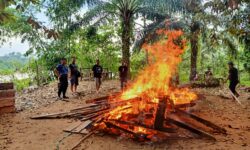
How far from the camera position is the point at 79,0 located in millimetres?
18500

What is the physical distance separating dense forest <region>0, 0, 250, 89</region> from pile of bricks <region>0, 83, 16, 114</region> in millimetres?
3346

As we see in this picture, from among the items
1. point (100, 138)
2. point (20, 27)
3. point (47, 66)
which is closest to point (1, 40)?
point (20, 27)

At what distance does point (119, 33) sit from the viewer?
24703 mm

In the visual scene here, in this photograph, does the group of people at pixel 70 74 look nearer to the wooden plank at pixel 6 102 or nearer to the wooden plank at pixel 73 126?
the wooden plank at pixel 6 102

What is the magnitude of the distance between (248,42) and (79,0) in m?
9.38

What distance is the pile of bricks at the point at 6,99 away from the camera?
11602mm

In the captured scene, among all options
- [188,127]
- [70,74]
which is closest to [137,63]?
[70,74]

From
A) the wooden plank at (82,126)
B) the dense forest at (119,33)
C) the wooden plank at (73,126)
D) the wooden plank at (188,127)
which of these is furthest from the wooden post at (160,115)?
the dense forest at (119,33)

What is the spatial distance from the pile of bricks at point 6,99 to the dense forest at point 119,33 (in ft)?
11.0

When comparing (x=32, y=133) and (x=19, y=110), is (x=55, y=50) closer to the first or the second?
(x=19, y=110)

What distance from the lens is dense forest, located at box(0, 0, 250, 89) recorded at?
1830cm

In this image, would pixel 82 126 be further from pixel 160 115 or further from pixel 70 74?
pixel 70 74

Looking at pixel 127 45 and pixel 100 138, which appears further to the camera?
pixel 127 45

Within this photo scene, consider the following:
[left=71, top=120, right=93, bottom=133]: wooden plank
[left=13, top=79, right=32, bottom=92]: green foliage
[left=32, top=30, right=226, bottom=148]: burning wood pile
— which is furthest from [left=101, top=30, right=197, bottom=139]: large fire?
[left=13, top=79, right=32, bottom=92]: green foliage
